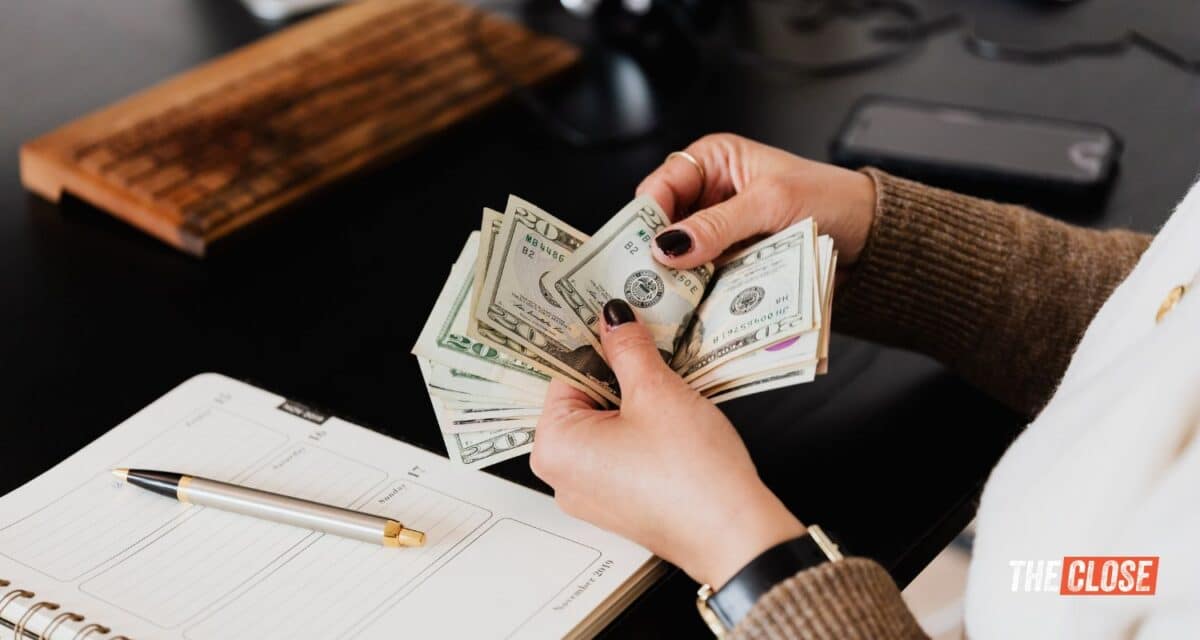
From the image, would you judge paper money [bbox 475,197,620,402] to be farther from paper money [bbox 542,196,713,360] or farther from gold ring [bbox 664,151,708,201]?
gold ring [bbox 664,151,708,201]

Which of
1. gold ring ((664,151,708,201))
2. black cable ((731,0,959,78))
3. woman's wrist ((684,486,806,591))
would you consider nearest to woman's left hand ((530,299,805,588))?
woman's wrist ((684,486,806,591))

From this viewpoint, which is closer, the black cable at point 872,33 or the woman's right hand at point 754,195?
the woman's right hand at point 754,195

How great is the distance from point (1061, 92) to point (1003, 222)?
434 millimetres

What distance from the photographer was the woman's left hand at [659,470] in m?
0.65

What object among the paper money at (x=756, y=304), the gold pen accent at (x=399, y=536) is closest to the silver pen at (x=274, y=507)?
the gold pen accent at (x=399, y=536)

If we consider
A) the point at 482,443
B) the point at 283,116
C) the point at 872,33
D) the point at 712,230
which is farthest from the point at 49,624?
the point at 872,33

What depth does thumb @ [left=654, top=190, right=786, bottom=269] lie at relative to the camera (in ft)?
2.63

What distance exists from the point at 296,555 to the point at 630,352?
24 centimetres

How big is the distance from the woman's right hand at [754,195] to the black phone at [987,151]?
0.75 feet

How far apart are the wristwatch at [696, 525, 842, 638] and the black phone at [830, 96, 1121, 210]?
→ 0.58 meters

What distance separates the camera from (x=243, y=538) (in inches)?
28.6

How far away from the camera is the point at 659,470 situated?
68 cm

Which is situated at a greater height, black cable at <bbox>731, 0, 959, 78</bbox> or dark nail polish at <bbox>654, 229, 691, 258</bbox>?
dark nail polish at <bbox>654, 229, 691, 258</bbox>

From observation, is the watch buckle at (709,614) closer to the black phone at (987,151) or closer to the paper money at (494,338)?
the paper money at (494,338)
